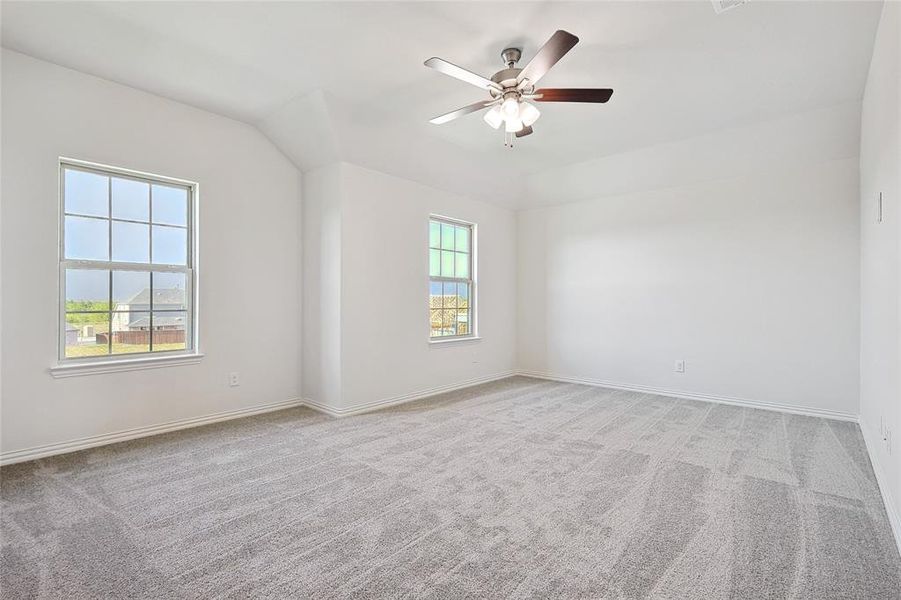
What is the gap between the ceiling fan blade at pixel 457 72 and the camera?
2311 mm

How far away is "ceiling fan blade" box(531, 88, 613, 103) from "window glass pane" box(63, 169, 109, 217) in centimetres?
322

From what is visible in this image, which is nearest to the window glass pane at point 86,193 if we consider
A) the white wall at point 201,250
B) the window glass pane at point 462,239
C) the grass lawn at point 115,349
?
the white wall at point 201,250

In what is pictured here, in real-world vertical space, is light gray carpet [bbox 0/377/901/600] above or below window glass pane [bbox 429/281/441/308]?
below

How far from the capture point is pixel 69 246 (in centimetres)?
303

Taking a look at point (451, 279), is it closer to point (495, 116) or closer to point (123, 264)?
point (495, 116)

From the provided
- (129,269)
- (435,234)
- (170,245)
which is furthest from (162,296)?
(435,234)

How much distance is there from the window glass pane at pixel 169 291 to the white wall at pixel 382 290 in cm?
111

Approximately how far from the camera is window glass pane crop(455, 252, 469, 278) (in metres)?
5.39

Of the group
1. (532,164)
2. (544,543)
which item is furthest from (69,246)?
(532,164)

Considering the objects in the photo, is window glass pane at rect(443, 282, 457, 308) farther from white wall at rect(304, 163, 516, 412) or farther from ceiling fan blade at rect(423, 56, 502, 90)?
ceiling fan blade at rect(423, 56, 502, 90)

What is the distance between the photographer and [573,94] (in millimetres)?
2654

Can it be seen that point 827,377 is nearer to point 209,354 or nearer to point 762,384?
point 762,384

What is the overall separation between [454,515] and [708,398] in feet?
11.8

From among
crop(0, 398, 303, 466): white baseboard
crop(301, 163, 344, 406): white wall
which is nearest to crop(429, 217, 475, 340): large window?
crop(301, 163, 344, 406): white wall
